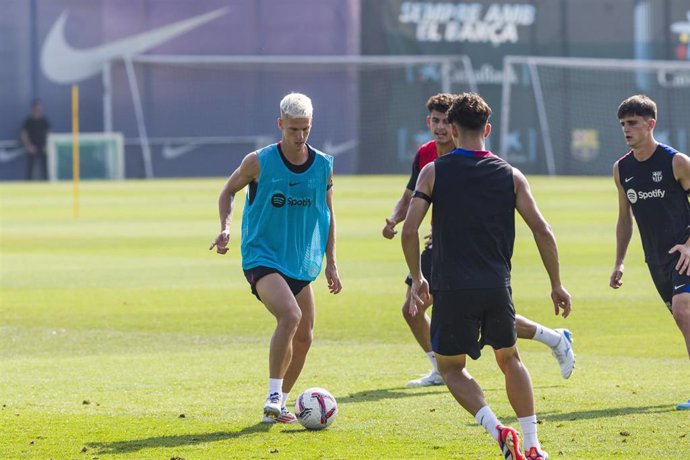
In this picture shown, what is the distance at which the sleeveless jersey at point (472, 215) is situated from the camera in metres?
7.38

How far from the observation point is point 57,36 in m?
52.2

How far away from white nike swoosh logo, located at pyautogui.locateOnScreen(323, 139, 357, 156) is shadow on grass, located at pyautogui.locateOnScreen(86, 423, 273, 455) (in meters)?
45.7

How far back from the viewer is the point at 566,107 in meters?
55.0

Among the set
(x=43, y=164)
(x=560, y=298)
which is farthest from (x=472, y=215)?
(x=43, y=164)

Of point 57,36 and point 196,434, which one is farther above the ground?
point 57,36

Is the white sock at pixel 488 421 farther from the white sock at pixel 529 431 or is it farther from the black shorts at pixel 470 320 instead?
the black shorts at pixel 470 320

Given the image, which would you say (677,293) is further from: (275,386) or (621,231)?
(275,386)

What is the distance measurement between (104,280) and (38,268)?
2.17 meters

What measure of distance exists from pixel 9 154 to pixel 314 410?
44.5 metres

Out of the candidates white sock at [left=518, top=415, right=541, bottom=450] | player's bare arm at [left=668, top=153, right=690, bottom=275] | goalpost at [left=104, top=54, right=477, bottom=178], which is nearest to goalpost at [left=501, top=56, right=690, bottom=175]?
goalpost at [left=104, top=54, right=477, bottom=178]

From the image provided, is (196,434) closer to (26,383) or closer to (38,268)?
(26,383)

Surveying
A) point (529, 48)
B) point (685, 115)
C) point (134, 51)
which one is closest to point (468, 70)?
point (529, 48)

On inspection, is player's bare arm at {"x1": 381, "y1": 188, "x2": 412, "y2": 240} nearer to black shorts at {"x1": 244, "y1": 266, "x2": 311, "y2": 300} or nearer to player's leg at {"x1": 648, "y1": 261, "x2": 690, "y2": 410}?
black shorts at {"x1": 244, "y1": 266, "x2": 311, "y2": 300}

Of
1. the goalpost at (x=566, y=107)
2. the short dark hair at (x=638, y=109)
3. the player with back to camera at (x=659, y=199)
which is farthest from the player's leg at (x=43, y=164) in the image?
the short dark hair at (x=638, y=109)
